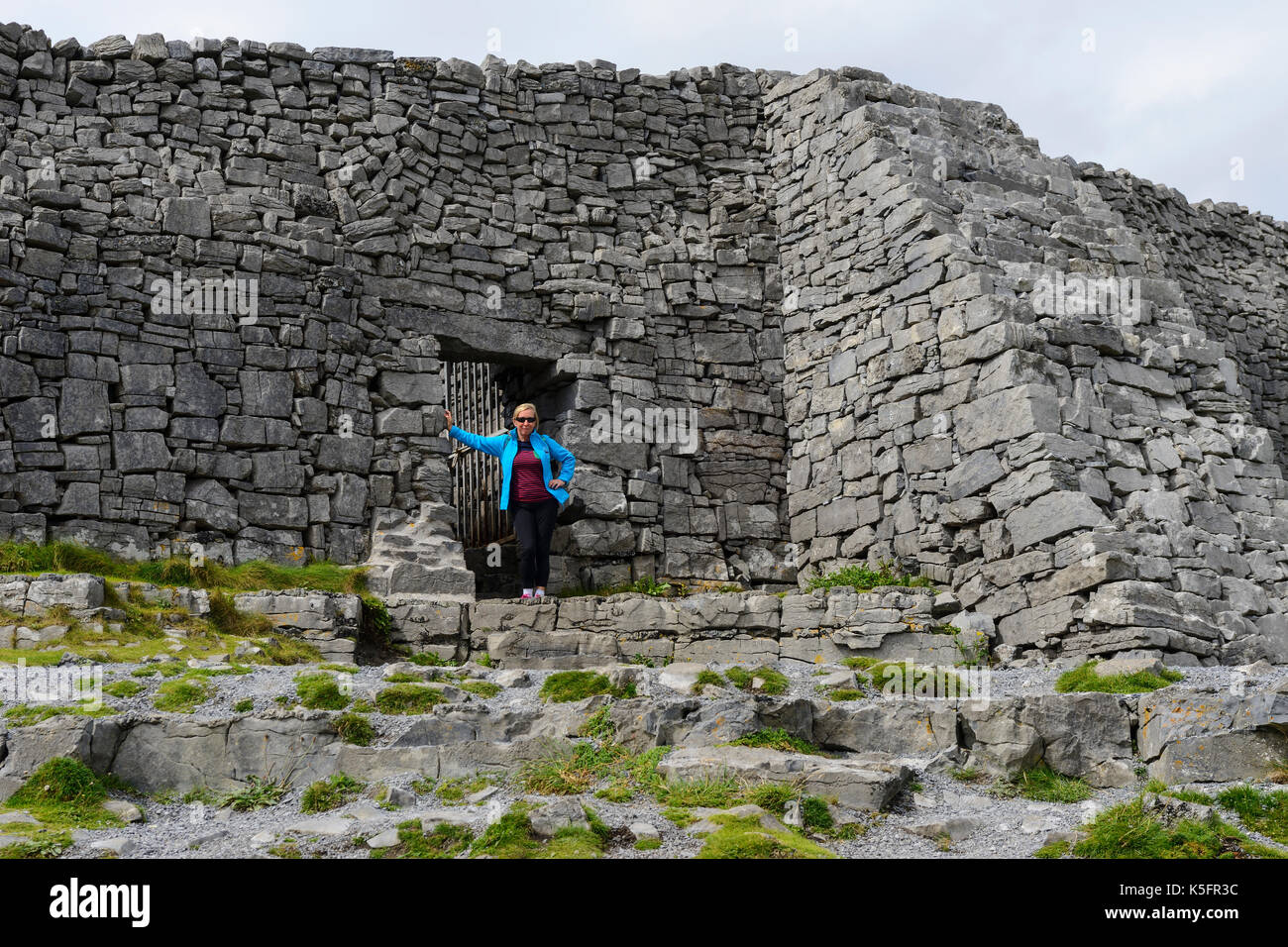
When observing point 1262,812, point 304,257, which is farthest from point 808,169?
point 1262,812

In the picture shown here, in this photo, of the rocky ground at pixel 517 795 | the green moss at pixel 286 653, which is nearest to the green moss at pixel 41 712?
the rocky ground at pixel 517 795

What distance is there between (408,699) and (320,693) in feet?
1.69

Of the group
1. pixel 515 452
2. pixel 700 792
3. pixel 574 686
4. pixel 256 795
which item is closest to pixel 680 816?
pixel 700 792

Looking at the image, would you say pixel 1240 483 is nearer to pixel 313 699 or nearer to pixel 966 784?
pixel 966 784

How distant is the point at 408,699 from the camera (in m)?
8.27

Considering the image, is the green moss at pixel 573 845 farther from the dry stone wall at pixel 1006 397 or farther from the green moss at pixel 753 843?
the dry stone wall at pixel 1006 397

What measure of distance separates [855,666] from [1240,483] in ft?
13.9

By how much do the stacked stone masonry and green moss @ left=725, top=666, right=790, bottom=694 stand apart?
2.53 m

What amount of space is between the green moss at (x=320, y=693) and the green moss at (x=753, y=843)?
2.69 m

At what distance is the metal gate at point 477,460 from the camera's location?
1491 cm

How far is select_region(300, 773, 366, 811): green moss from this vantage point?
6.99 meters

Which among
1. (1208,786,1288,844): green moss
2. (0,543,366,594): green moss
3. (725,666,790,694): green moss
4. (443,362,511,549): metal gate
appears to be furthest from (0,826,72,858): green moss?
(443,362,511,549): metal gate

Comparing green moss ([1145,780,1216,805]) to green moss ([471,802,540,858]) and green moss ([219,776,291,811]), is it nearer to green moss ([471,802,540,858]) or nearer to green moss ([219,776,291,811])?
green moss ([471,802,540,858])

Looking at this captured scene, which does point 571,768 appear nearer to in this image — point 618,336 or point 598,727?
point 598,727
